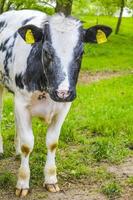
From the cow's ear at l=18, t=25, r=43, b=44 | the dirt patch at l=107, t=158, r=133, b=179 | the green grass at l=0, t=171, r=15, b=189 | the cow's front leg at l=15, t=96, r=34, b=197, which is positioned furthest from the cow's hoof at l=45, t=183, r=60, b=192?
the cow's ear at l=18, t=25, r=43, b=44

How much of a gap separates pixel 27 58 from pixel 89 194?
2067 mm

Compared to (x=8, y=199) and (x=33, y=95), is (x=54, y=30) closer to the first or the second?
(x=33, y=95)

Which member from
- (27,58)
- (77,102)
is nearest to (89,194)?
(27,58)

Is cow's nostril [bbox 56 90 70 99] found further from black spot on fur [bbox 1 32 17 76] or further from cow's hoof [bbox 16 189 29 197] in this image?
cow's hoof [bbox 16 189 29 197]

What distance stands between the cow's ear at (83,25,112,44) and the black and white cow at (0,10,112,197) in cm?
2

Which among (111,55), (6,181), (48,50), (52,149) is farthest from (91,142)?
(111,55)

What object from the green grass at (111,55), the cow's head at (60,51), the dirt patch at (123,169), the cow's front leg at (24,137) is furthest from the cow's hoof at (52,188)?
the green grass at (111,55)

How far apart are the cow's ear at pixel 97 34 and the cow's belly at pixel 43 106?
92 centimetres

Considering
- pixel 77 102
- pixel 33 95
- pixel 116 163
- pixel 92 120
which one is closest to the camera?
pixel 33 95

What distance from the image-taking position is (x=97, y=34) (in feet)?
21.5

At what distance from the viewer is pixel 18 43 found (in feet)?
23.6

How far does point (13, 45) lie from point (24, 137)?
141 cm

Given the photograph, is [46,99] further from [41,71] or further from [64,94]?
[64,94]

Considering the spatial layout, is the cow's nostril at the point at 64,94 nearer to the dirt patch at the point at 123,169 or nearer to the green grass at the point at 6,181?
the green grass at the point at 6,181
